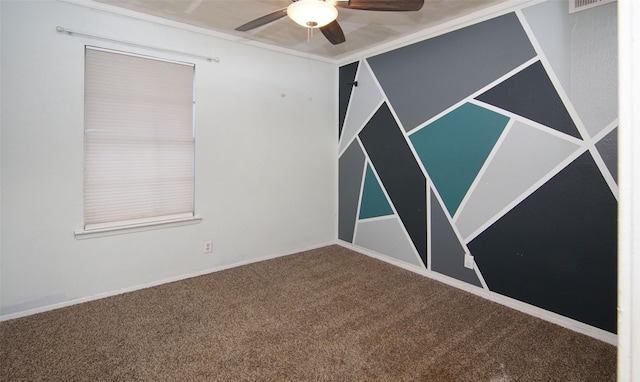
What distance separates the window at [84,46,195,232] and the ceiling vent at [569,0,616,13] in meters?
3.16

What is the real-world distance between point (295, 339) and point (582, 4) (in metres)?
3.02

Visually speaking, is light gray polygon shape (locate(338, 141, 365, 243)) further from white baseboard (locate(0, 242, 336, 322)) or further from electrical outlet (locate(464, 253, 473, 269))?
electrical outlet (locate(464, 253, 473, 269))

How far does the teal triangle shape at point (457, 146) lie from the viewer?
2.73m

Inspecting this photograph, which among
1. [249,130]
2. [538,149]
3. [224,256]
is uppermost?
[249,130]

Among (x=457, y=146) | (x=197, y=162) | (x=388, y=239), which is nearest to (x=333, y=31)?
(x=457, y=146)

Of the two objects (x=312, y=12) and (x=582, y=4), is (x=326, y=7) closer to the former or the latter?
(x=312, y=12)

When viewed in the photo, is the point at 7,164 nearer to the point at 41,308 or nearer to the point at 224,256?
the point at 41,308

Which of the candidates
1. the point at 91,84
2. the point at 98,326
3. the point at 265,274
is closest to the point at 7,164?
the point at 91,84

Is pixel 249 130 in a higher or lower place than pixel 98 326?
higher

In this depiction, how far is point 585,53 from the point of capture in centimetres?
218

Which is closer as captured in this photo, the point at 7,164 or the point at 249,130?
the point at 7,164

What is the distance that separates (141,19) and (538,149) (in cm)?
348

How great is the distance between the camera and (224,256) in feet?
11.2

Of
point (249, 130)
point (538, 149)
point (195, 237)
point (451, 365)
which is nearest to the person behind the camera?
point (451, 365)
